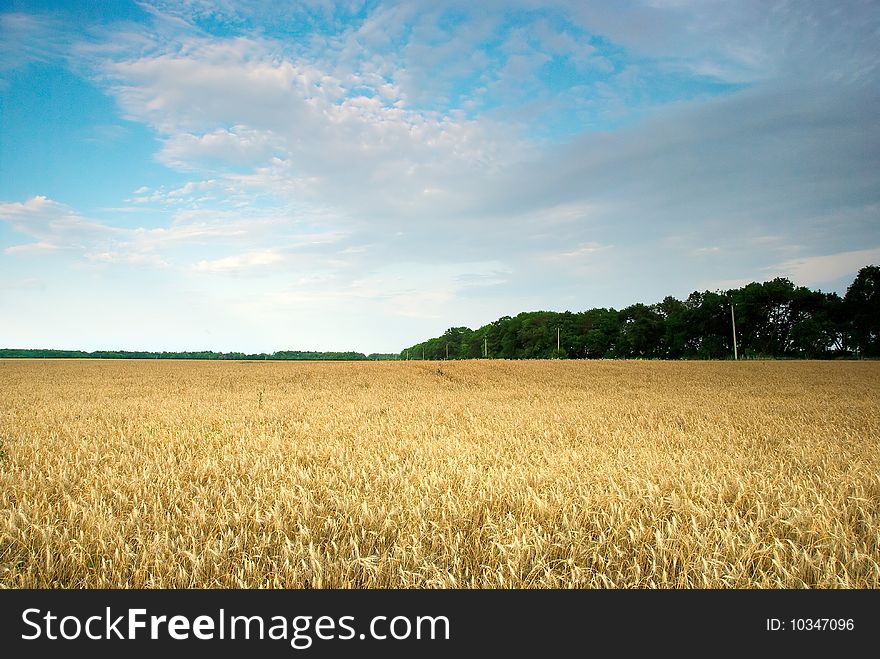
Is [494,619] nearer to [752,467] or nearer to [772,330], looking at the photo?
[752,467]

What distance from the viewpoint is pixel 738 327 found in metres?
79.8

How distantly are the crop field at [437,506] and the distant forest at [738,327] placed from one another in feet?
214

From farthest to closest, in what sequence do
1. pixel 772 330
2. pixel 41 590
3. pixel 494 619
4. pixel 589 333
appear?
1. pixel 589 333
2. pixel 772 330
3. pixel 41 590
4. pixel 494 619

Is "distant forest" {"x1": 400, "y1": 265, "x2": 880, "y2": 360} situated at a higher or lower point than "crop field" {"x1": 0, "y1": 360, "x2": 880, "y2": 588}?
higher

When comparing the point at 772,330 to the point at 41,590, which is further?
the point at 772,330

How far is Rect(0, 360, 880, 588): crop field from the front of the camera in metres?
3.15

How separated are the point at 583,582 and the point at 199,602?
90.4 inches

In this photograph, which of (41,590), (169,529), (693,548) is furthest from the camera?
(169,529)

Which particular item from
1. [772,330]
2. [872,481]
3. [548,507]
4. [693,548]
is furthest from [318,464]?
[772,330]

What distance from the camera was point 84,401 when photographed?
13.7m

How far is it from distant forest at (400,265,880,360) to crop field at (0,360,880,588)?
65296 millimetres

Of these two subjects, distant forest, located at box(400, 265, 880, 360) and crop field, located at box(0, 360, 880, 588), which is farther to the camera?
distant forest, located at box(400, 265, 880, 360)

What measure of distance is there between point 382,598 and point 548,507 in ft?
→ 6.46

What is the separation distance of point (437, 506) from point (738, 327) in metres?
90.5
